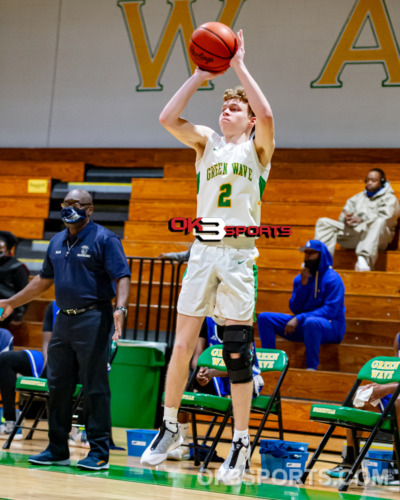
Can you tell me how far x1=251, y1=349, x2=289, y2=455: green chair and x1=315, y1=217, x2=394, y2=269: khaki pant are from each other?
2641mm

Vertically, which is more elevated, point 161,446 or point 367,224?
point 367,224

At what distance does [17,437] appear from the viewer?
223 inches

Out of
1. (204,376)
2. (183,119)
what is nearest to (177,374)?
(183,119)

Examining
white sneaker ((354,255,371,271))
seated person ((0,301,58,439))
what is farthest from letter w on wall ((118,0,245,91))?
seated person ((0,301,58,439))

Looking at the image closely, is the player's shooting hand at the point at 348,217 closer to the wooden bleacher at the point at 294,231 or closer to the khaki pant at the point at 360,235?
the khaki pant at the point at 360,235

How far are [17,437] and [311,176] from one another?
5019mm

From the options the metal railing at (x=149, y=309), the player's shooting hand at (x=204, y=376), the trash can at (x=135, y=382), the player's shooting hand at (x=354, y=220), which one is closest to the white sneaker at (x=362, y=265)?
the player's shooting hand at (x=354, y=220)

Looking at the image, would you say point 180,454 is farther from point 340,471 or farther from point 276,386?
point 340,471

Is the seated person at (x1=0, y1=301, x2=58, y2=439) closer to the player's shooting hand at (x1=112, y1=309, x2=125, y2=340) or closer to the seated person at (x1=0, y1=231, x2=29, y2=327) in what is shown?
the seated person at (x1=0, y1=231, x2=29, y2=327)

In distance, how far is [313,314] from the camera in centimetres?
658

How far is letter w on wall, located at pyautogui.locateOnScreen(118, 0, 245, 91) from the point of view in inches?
413

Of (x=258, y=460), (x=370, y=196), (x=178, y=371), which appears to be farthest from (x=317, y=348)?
(x=178, y=371)

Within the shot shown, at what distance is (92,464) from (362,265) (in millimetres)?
4259

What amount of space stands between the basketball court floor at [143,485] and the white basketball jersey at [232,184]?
131 cm
